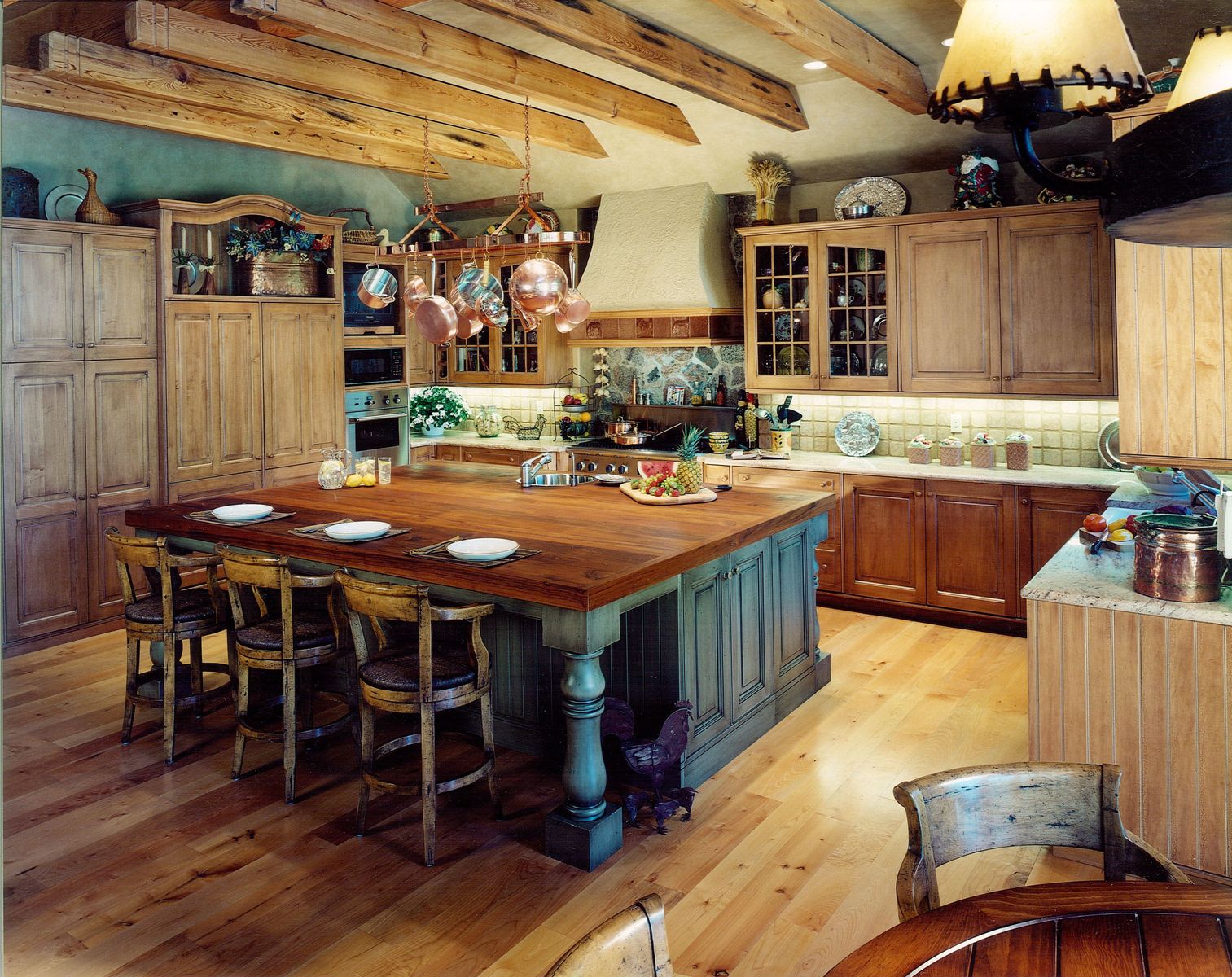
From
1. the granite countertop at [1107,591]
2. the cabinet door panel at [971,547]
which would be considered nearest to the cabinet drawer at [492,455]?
the cabinet door panel at [971,547]

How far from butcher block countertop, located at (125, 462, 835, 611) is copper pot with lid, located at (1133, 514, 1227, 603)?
1428 millimetres

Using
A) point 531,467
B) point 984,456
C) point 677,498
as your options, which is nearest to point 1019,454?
point 984,456

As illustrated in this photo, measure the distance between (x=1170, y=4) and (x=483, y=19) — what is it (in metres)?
3.26

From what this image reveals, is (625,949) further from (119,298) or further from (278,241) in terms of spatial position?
(278,241)

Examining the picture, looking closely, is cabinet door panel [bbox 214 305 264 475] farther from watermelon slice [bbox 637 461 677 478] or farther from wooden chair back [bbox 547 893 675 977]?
wooden chair back [bbox 547 893 675 977]

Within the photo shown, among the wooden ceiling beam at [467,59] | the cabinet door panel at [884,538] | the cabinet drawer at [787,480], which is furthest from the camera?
the cabinet drawer at [787,480]

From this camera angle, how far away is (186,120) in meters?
6.19

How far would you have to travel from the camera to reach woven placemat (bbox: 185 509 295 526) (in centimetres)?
419

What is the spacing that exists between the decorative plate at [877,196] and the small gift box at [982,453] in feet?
4.99

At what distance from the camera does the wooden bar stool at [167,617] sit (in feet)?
13.3

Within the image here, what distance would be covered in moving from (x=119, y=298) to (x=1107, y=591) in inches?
218

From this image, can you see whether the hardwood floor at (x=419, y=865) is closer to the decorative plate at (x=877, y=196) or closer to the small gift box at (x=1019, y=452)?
the small gift box at (x=1019, y=452)

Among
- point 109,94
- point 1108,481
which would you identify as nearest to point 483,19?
point 109,94

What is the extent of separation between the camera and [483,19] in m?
5.13
